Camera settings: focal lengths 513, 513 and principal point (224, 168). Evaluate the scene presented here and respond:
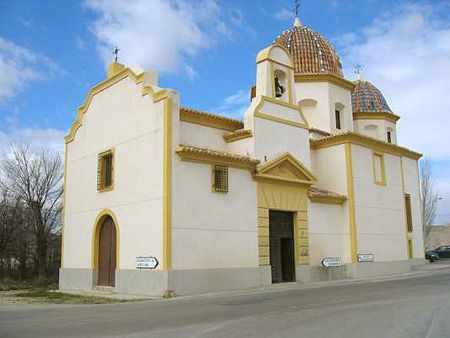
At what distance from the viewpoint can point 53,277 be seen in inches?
1195

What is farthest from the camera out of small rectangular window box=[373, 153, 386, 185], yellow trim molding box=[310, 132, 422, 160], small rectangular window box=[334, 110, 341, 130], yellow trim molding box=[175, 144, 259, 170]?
small rectangular window box=[334, 110, 341, 130]

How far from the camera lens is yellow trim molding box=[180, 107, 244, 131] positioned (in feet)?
70.7

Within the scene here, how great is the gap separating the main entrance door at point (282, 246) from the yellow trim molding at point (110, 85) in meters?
7.12

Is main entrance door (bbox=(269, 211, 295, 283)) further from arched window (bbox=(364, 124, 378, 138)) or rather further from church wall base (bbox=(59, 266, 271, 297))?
arched window (bbox=(364, 124, 378, 138))

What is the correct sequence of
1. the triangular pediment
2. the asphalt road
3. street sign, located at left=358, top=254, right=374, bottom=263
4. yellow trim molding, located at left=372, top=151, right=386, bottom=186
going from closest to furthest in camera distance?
the asphalt road < the triangular pediment < street sign, located at left=358, top=254, right=374, bottom=263 < yellow trim molding, located at left=372, top=151, right=386, bottom=186

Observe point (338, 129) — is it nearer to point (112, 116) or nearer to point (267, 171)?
point (267, 171)

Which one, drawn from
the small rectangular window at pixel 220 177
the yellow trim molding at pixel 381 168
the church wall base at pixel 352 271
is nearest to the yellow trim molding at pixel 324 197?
the church wall base at pixel 352 271

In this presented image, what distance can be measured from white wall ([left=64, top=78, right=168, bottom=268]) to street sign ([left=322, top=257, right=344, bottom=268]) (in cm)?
882

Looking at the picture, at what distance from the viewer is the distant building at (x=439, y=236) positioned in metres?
63.0

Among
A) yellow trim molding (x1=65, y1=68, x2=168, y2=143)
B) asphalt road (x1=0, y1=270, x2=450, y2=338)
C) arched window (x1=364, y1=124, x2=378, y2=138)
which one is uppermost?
arched window (x1=364, y1=124, x2=378, y2=138)

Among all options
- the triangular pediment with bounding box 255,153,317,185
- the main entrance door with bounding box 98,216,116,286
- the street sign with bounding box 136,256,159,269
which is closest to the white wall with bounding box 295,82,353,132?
the triangular pediment with bounding box 255,153,317,185

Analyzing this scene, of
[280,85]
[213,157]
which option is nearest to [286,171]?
[280,85]

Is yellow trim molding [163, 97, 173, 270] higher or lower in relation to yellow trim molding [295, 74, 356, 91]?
lower

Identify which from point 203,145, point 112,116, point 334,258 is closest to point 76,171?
point 112,116
